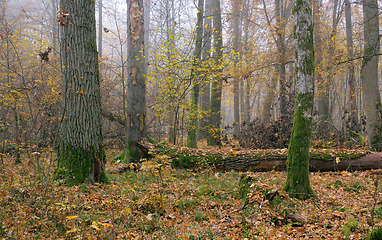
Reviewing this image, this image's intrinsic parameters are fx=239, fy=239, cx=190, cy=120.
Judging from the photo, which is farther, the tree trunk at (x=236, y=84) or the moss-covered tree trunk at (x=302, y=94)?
the tree trunk at (x=236, y=84)

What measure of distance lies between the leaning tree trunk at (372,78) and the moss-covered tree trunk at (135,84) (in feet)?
29.0

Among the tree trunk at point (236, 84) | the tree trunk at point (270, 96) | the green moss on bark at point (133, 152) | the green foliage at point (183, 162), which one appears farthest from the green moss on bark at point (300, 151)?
the tree trunk at point (236, 84)

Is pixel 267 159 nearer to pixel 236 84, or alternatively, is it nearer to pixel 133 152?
pixel 133 152

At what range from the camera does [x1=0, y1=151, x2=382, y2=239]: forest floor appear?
3.40 meters

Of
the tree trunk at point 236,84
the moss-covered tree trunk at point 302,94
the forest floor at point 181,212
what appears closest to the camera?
the forest floor at point 181,212

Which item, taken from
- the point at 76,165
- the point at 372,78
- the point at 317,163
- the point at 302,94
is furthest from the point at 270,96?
the point at 76,165

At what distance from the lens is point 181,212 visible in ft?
15.0

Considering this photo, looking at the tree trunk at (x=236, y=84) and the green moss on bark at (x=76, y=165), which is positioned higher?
the tree trunk at (x=236, y=84)

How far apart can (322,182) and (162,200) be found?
15.0 feet

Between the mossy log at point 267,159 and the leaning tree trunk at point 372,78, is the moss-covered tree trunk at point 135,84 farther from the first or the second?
the leaning tree trunk at point 372,78

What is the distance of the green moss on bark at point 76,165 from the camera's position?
5301 mm

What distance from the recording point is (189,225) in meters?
3.94

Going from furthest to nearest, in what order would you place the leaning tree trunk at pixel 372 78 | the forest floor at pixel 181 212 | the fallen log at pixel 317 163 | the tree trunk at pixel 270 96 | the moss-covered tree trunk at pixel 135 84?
the tree trunk at pixel 270 96, the leaning tree trunk at pixel 372 78, the moss-covered tree trunk at pixel 135 84, the fallen log at pixel 317 163, the forest floor at pixel 181 212

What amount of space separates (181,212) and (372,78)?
962cm
